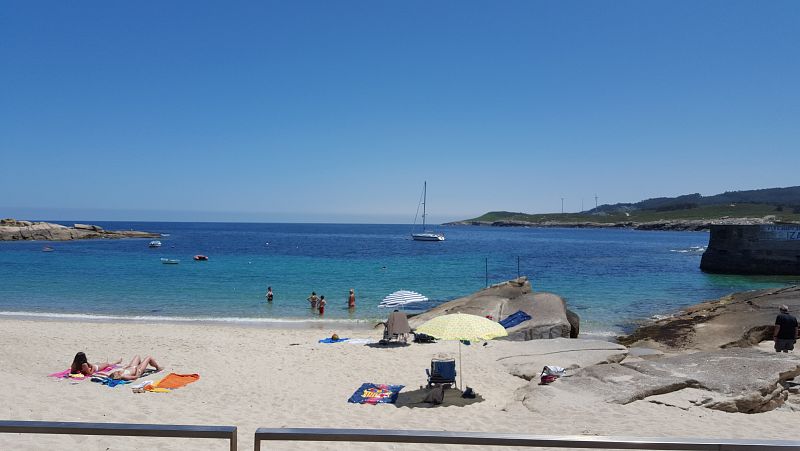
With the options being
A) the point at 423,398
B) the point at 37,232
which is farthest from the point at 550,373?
the point at 37,232

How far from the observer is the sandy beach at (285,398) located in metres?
9.04

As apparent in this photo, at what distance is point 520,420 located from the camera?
970 cm

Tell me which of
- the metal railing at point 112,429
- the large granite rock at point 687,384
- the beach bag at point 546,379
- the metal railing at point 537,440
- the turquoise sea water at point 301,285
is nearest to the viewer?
the metal railing at point 537,440

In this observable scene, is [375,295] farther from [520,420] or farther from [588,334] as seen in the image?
[520,420]

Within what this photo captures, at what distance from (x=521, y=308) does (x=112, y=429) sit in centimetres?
1928

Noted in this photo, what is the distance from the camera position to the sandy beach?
904 centimetres

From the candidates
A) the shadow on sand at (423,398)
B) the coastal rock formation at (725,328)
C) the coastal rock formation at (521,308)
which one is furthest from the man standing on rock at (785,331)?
the shadow on sand at (423,398)

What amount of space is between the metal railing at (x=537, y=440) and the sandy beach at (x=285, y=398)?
18.1ft

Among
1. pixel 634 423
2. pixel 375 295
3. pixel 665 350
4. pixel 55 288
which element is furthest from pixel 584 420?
pixel 55 288

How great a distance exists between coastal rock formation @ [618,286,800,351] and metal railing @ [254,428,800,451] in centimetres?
1686

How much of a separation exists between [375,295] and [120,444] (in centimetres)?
2665

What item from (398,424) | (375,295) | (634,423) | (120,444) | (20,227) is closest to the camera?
(120,444)

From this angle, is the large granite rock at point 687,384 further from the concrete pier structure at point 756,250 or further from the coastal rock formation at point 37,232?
the coastal rock formation at point 37,232

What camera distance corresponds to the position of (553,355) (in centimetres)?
1505
